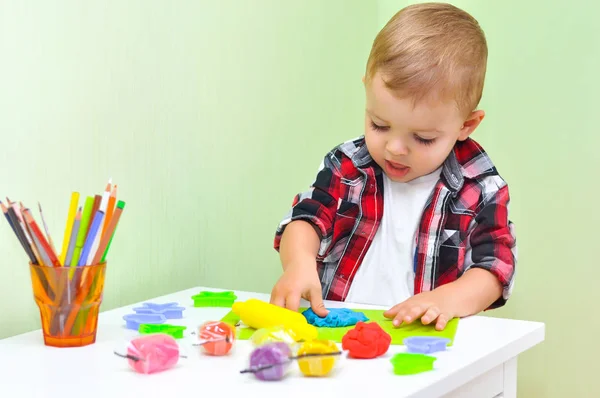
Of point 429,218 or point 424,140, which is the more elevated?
point 424,140

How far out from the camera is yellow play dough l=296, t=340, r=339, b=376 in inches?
23.4

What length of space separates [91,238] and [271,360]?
0.23 metres

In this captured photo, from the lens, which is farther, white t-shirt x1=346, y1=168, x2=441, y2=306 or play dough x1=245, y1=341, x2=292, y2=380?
white t-shirt x1=346, y1=168, x2=441, y2=306

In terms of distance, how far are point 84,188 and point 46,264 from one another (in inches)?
8.4

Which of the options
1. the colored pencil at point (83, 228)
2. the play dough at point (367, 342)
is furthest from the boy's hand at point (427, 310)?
the colored pencil at point (83, 228)

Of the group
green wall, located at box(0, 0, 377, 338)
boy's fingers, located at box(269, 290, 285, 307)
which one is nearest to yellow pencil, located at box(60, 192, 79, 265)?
green wall, located at box(0, 0, 377, 338)

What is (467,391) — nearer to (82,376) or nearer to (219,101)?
(82,376)

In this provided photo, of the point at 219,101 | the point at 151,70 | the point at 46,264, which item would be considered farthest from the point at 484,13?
the point at 46,264

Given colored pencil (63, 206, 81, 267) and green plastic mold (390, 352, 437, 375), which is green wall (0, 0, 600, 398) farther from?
green plastic mold (390, 352, 437, 375)

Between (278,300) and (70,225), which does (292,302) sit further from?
(70,225)

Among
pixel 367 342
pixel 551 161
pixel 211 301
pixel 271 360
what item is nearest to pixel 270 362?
pixel 271 360

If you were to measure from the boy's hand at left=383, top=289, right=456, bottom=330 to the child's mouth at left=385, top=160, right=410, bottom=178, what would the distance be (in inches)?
8.6

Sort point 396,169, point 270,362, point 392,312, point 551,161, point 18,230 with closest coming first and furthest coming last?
point 270,362
point 18,230
point 392,312
point 396,169
point 551,161

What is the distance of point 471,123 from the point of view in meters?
1.02
